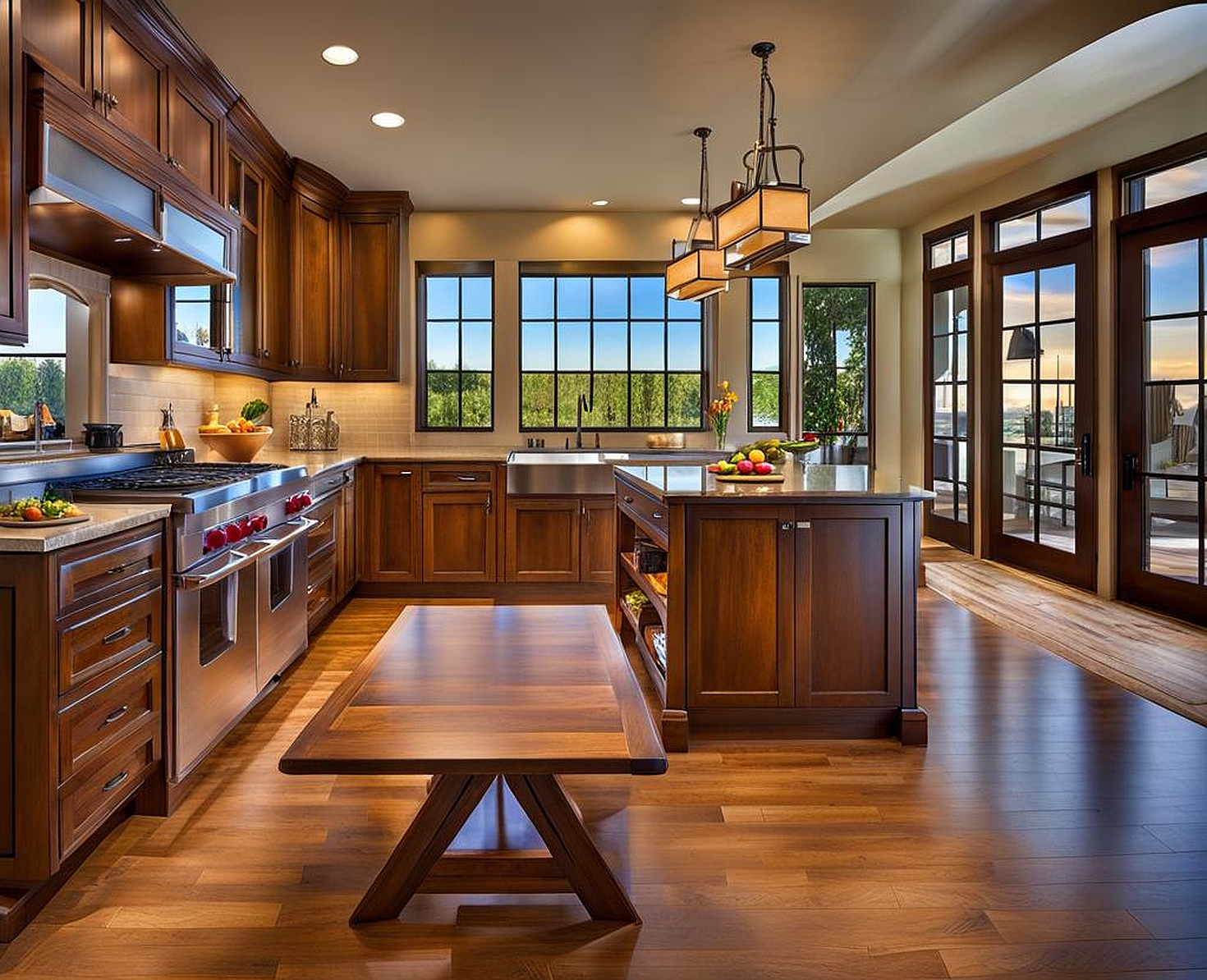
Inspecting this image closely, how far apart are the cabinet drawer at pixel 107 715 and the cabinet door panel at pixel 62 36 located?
1.83m

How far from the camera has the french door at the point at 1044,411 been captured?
5.64 meters

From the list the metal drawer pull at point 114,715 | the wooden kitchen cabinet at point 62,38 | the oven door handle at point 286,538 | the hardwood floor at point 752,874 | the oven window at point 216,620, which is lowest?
the hardwood floor at point 752,874

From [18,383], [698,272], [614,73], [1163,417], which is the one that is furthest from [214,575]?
[1163,417]

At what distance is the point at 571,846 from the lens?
1.92 meters

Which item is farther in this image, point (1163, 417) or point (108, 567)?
point (1163, 417)

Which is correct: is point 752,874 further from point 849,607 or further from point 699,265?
point 699,265

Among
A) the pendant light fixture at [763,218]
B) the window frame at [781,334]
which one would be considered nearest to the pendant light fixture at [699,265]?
the pendant light fixture at [763,218]

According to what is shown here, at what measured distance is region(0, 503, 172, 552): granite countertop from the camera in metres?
1.91

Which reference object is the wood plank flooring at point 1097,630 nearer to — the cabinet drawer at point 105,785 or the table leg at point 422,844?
the table leg at point 422,844

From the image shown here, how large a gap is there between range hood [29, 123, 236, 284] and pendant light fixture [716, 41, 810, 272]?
2.18 m

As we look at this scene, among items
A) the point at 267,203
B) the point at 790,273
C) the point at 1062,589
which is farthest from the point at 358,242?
the point at 1062,589

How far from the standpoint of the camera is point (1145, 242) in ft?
16.6

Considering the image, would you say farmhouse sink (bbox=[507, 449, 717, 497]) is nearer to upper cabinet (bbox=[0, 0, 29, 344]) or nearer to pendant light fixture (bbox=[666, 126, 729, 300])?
pendant light fixture (bbox=[666, 126, 729, 300])

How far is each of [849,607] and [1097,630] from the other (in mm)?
2377
